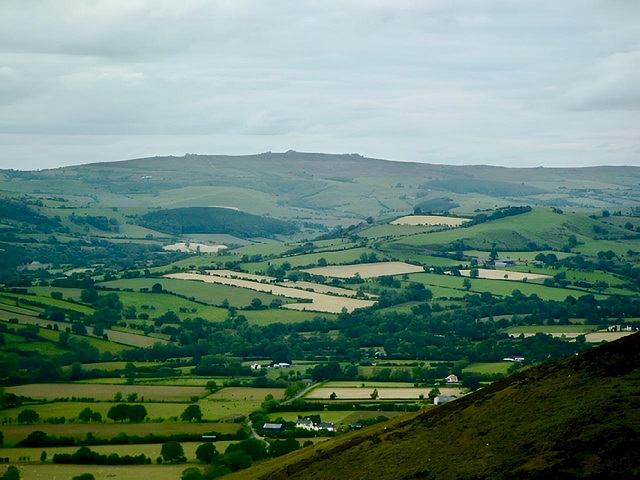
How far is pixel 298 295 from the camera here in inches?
6314

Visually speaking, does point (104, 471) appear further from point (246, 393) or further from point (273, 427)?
point (246, 393)

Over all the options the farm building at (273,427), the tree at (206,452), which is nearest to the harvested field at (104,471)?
the tree at (206,452)

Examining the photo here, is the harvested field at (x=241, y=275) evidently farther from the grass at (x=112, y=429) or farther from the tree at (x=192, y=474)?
the tree at (x=192, y=474)

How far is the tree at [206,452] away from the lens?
7012 centimetres

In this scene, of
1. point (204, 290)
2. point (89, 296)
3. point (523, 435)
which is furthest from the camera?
point (204, 290)

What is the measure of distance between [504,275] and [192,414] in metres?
99.3

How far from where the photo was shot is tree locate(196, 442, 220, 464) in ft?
230

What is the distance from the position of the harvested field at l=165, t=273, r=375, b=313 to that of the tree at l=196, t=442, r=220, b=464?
78358 mm

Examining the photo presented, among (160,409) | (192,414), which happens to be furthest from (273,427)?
(160,409)

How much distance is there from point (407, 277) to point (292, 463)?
120566 mm

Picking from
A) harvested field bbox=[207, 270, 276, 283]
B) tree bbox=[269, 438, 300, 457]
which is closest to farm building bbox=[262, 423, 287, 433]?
tree bbox=[269, 438, 300, 457]

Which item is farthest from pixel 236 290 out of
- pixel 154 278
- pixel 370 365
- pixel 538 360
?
pixel 538 360

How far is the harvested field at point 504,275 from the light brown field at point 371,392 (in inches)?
3034

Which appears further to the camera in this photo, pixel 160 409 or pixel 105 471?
pixel 160 409
